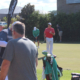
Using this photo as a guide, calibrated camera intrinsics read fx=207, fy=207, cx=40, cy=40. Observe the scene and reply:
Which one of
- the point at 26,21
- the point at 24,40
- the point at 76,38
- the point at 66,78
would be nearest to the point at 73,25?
the point at 76,38

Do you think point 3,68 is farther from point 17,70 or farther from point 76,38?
point 76,38

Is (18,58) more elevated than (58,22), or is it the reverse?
(18,58)

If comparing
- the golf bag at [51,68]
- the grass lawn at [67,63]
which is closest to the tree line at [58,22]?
the grass lawn at [67,63]

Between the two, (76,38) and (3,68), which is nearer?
(3,68)

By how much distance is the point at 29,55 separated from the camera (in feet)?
11.7

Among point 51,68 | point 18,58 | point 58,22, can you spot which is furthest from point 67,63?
point 58,22

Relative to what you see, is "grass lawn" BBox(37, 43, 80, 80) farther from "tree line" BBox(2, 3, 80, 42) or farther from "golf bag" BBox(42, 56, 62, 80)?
"tree line" BBox(2, 3, 80, 42)

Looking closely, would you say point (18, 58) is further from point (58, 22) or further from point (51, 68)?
point (58, 22)

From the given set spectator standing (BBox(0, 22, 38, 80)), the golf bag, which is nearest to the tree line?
the golf bag

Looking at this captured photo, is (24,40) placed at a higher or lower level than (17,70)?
higher

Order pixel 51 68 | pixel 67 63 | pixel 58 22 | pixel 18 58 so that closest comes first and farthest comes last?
pixel 18 58
pixel 51 68
pixel 67 63
pixel 58 22

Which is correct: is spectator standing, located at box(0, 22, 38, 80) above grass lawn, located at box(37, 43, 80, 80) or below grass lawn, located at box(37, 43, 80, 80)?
above

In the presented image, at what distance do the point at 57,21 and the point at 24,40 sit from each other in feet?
76.2

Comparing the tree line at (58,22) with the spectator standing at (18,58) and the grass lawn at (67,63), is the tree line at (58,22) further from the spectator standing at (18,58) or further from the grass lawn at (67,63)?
the spectator standing at (18,58)
